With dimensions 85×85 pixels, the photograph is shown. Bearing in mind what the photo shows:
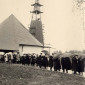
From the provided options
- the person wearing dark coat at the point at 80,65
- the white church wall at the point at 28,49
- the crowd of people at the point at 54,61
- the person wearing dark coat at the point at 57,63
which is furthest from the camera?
the white church wall at the point at 28,49

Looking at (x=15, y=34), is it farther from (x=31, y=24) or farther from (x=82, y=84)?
(x=82, y=84)

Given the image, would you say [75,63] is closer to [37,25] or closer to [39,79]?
[39,79]

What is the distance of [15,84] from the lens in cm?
1070

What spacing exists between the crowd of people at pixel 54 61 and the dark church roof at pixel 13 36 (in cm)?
673

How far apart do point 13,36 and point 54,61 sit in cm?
2012

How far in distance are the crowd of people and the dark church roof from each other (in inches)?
265

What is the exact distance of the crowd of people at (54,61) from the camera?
1688 centimetres

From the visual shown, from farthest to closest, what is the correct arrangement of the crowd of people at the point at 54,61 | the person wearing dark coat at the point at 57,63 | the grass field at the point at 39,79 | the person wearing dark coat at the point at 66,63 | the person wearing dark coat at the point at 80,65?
the person wearing dark coat at the point at 57,63 → the person wearing dark coat at the point at 66,63 → the crowd of people at the point at 54,61 → the person wearing dark coat at the point at 80,65 → the grass field at the point at 39,79

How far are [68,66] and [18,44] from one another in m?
20.8

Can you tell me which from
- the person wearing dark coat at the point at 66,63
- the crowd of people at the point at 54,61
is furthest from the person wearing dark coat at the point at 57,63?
the person wearing dark coat at the point at 66,63

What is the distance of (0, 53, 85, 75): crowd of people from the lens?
16.9 m

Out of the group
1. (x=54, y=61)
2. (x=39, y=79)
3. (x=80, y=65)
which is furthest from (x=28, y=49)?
(x=39, y=79)

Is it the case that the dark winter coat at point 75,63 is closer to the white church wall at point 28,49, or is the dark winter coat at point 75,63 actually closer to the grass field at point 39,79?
the grass field at point 39,79

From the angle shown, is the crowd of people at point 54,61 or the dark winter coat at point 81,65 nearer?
the dark winter coat at point 81,65
